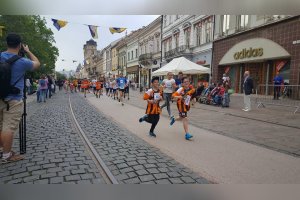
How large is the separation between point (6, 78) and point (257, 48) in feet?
54.4

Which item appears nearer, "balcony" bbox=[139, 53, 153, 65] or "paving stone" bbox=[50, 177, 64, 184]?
"paving stone" bbox=[50, 177, 64, 184]

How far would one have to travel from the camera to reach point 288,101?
11.0 meters

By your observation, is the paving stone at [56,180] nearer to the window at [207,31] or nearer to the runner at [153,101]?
the runner at [153,101]

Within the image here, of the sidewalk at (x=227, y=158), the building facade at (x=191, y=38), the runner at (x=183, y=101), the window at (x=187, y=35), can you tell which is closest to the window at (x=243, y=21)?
the building facade at (x=191, y=38)

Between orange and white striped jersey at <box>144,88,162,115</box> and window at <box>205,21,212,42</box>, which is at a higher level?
window at <box>205,21,212,42</box>

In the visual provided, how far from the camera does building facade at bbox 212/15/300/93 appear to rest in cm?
1470

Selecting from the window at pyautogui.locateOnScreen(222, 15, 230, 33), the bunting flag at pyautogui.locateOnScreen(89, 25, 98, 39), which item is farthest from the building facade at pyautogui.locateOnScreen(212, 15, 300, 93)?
the bunting flag at pyautogui.locateOnScreen(89, 25, 98, 39)

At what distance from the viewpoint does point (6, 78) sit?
12.7ft

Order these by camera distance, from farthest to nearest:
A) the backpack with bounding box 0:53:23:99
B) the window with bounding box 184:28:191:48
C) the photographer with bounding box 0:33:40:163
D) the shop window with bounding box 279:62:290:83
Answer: the window with bounding box 184:28:191:48 → the shop window with bounding box 279:62:290:83 → the photographer with bounding box 0:33:40:163 → the backpack with bounding box 0:53:23:99

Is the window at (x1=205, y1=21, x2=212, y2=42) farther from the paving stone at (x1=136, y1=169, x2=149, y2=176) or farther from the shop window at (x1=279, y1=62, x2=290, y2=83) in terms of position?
the paving stone at (x1=136, y1=169, x2=149, y2=176)

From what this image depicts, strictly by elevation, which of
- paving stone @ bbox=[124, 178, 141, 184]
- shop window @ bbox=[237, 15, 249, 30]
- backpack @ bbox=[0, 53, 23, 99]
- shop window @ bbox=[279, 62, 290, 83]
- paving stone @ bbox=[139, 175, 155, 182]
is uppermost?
shop window @ bbox=[237, 15, 249, 30]

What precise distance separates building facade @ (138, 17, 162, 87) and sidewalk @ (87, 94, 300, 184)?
104ft

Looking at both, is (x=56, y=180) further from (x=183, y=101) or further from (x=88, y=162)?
(x=183, y=101)

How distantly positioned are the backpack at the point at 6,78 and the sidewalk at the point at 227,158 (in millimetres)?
2889
